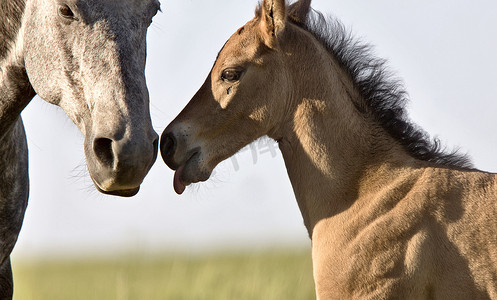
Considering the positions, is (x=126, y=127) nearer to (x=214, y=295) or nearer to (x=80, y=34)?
(x=80, y=34)

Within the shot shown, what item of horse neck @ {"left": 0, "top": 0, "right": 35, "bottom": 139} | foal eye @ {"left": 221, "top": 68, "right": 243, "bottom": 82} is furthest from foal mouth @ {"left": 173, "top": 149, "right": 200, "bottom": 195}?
horse neck @ {"left": 0, "top": 0, "right": 35, "bottom": 139}

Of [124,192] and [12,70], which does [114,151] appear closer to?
[124,192]

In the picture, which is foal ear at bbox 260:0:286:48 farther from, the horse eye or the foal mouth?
the horse eye

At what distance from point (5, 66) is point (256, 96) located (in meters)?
1.82

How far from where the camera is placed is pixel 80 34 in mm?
4105

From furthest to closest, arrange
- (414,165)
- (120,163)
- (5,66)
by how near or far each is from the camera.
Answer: (414,165) < (5,66) < (120,163)

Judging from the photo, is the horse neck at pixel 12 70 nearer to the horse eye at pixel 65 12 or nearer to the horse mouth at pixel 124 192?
the horse eye at pixel 65 12

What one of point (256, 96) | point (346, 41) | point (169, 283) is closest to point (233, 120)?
point (256, 96)

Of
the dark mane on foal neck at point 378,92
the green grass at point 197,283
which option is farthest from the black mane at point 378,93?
the green grass at point 197,283

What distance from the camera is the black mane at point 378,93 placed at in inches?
214

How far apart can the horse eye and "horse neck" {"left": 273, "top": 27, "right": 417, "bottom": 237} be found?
1907 mm

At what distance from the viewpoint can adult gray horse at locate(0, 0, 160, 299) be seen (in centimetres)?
385

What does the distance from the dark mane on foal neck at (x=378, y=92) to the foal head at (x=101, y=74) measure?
A: 5.82ft

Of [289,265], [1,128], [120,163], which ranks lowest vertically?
[289,265]
